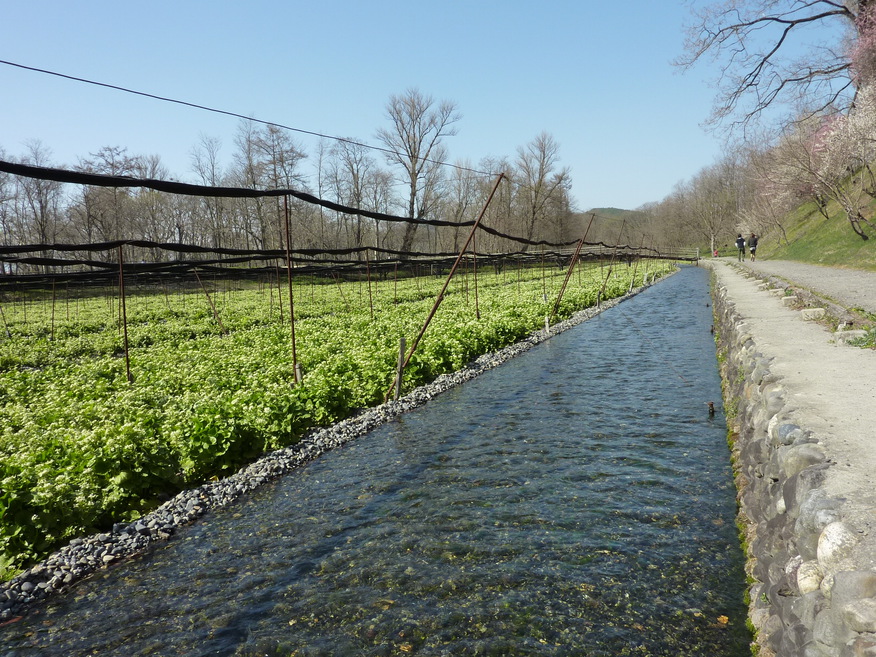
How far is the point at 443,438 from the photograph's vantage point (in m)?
8.60

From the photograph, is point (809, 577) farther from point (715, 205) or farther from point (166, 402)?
point (715, 205)

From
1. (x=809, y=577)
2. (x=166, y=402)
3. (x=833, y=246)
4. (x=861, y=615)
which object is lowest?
(x=166, y=402)

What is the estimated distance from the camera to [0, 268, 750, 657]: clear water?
13.6ft

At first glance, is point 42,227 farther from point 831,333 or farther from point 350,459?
point 831,333

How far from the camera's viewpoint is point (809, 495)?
392 cm

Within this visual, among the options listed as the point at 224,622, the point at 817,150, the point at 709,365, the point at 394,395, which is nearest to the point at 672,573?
the point at 224,622

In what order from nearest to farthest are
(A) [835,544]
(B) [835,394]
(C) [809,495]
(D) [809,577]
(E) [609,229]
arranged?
(A) [835,544] → (D) [809,577] → (C) [809,495] → (B) [835,394] → (E) [609,229]

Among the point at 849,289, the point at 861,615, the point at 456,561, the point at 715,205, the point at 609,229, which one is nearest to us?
the point at 861,615

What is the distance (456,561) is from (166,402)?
6.26 metres

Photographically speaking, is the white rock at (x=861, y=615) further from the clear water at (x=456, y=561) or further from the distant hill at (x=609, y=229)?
the distant hill at (x=609, y=229)

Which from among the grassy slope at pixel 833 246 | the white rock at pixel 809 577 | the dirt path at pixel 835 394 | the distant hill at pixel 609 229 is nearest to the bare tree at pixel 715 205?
the distant hill at pixel 609 229

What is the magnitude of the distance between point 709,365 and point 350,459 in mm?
9606

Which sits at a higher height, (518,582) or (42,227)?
(42,227)

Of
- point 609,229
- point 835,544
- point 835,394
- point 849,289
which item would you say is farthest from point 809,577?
point 609,229
